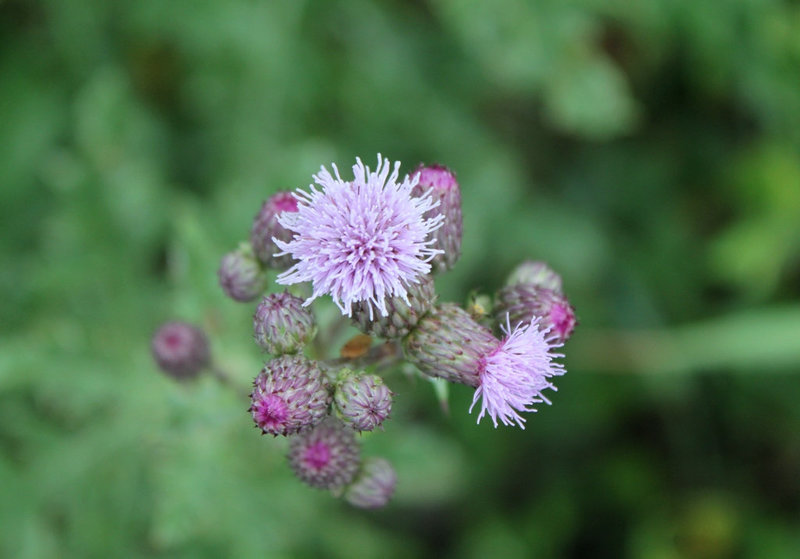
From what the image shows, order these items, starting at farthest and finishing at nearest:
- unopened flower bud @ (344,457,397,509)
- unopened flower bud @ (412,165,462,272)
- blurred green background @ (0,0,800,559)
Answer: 1. blurred green background @ (0,0,800,559)
2. unopened flower bud @ (344,457,397,509)
3. unopened flower bud @ (412,165,462,272)

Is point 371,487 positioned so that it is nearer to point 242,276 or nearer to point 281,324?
point 281,324

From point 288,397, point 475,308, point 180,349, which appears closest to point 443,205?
point 475,308

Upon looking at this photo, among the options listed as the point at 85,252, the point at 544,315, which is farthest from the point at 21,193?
the point at 544,315

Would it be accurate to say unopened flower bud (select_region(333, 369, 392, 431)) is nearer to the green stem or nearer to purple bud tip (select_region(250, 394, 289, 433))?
purple bud tip (select_region(250, 394, 289, 433))

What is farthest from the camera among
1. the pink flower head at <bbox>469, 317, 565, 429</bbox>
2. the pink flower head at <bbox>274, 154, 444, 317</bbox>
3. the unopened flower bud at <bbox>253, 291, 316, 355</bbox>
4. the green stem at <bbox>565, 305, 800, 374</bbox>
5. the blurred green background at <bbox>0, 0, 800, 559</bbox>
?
the green stem at <bbox>565, 305, 800, 374</bbox>

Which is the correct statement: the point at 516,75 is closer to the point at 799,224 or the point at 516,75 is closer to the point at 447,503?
the point at 799,224

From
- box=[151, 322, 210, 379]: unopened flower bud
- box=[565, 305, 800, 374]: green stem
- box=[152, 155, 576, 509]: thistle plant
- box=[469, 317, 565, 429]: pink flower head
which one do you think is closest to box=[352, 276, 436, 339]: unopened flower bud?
box=[152, 155, 576, 509]: thistle plant
